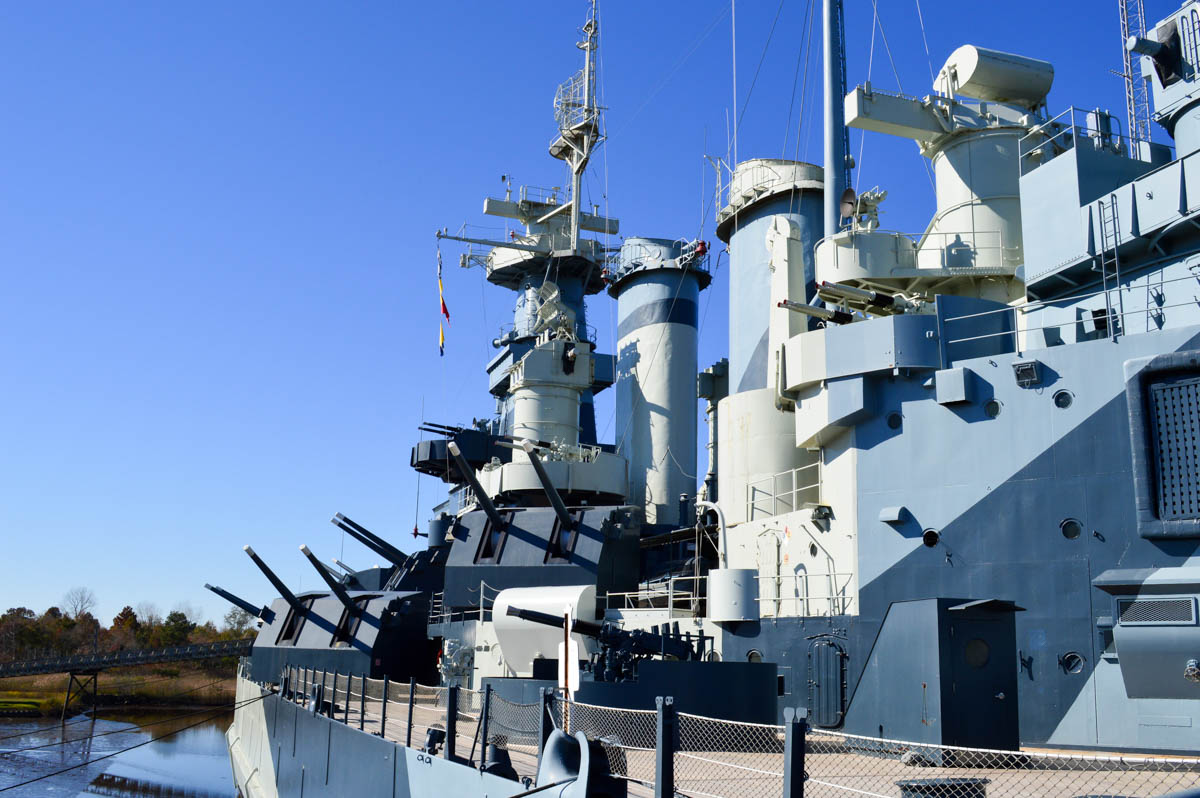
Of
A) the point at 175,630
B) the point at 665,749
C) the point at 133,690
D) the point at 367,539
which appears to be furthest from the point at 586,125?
the point at 175,630

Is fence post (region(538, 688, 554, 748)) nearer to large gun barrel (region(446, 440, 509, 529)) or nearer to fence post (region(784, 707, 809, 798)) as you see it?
fence post (region(784, 707, 809, 798))

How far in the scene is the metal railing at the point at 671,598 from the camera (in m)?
18.1

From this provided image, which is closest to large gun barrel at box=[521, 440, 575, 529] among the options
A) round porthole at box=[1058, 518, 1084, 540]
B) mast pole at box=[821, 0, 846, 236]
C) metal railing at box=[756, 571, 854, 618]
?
metal railing at box=[756, 571, 854, 618]

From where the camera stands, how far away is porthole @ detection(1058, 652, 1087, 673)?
1120cm

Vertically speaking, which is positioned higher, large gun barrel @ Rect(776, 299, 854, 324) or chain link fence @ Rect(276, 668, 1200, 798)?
large gun barrel @ Rect(776, 299, 854, 324)

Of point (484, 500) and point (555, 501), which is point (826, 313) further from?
point (484, 500)

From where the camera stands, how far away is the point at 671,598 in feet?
59.2

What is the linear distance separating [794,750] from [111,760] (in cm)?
3882

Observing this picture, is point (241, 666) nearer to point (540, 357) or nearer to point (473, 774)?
point (540, 357)

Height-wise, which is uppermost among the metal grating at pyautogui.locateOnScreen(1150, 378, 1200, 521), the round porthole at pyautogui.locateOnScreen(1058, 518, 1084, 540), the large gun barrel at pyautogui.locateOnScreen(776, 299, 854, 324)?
the large gun barrel at pyautogui.locateOnScreen(776, 299, 854, 324)

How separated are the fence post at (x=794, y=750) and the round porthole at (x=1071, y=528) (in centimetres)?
719

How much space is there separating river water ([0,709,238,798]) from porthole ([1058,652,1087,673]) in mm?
19332

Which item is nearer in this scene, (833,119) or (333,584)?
(833,119)

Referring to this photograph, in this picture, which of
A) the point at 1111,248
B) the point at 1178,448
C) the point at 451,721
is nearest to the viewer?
the point at 451,721
